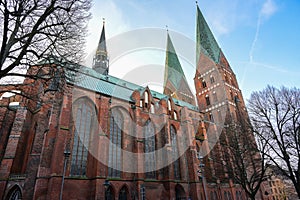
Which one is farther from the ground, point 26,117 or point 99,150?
point 26,117

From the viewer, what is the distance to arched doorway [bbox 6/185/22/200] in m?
14.4

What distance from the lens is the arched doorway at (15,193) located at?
1437 cm

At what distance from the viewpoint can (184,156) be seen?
2430 cm

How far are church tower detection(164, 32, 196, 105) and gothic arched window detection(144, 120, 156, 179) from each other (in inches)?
893

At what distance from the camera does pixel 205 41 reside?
4181 centimetres

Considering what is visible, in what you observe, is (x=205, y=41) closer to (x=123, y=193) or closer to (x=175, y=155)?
(x=175, y=155)

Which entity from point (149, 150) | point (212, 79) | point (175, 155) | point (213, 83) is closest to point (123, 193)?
point (149, 150)

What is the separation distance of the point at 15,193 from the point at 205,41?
4075 centimetres

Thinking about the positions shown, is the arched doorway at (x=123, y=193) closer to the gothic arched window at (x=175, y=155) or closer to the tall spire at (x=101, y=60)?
the gothic arched window at (x=175, y=155)

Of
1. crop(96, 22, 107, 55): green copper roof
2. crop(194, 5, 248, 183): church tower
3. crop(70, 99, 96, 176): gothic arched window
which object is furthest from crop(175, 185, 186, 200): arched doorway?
crop(96, 22, 107, 55): green copper roof

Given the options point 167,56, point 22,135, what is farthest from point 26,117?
point 167,56

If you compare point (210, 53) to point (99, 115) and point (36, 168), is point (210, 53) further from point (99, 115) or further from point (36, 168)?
point (36, 168)

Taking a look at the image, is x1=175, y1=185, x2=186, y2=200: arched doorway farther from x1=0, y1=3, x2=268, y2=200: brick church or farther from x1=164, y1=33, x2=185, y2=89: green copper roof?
x1=164, y1=33, x2=185, y2=89: green copper roof

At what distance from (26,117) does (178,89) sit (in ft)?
114
